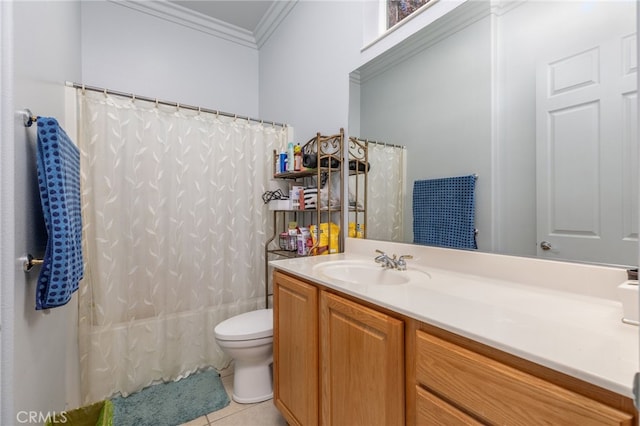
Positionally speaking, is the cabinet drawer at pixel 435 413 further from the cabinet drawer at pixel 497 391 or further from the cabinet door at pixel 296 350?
the cabinet door at pixel 296 350

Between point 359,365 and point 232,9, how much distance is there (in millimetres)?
2870

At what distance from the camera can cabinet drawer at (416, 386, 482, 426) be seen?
0.65 meters

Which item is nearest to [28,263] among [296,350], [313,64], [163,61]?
[296,350]

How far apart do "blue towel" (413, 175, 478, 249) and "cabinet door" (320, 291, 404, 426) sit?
60 centimetres

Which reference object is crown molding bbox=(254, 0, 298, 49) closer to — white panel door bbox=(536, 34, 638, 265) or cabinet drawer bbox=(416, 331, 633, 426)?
white panel door bbox=(536, 34, 638, 265)

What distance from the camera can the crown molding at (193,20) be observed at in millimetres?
2322

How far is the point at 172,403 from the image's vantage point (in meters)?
1.65

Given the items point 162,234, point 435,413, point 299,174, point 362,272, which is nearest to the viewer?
point 435,413

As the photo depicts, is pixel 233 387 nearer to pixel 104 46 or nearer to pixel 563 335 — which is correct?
pixel 563 335

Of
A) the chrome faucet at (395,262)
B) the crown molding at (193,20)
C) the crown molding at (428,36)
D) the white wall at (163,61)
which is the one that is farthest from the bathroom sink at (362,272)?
the crown molding at (193,20)

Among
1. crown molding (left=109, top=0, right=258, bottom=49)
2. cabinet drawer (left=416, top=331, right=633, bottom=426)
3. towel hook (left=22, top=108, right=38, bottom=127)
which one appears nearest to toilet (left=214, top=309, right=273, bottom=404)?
cabinet drawer (left=416, top=331, right=633, bottom=426)

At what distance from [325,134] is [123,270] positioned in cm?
157

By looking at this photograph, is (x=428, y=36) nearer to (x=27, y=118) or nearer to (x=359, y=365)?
(x=359, y=365)

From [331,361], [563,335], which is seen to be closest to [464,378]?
[563,335]
